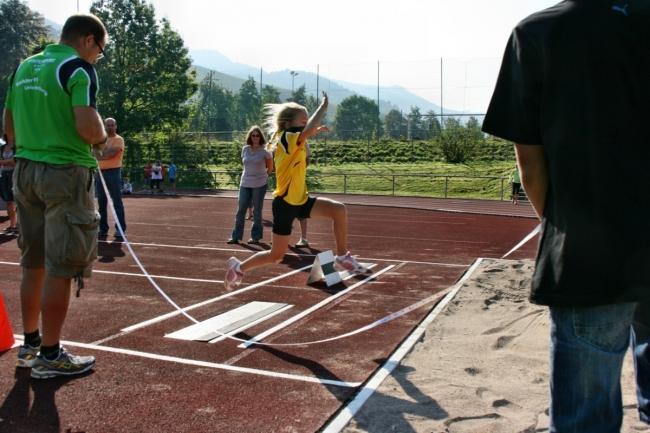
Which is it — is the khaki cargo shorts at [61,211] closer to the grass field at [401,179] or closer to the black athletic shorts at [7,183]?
the black athletic shorts at [7,183]

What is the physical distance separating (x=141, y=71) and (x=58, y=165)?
41.8m

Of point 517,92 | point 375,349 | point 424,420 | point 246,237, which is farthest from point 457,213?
point 517,92


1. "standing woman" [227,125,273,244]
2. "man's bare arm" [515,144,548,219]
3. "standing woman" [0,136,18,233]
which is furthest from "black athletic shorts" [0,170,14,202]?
"man's bare arm" [515,144,548,219]

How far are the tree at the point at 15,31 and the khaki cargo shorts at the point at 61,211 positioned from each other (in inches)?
3072

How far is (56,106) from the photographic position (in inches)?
163

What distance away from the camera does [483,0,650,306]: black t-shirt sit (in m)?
2.04

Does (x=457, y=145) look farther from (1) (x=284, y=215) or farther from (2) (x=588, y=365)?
(2) (x=588, y=365)

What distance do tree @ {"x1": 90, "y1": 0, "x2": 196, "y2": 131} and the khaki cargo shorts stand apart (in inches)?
1544

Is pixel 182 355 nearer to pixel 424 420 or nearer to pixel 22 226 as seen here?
pixel 22 226

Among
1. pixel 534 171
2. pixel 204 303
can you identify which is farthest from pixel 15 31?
pixel 534 171

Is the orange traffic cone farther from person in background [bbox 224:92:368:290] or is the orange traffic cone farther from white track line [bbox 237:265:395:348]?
person in background [bbox 224:92:368:290]

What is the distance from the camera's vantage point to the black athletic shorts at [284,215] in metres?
6.42

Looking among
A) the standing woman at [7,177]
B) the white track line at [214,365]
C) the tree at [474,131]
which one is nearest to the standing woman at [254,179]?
the standing woman at [7,177]

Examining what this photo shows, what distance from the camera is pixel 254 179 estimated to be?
38.6ft
